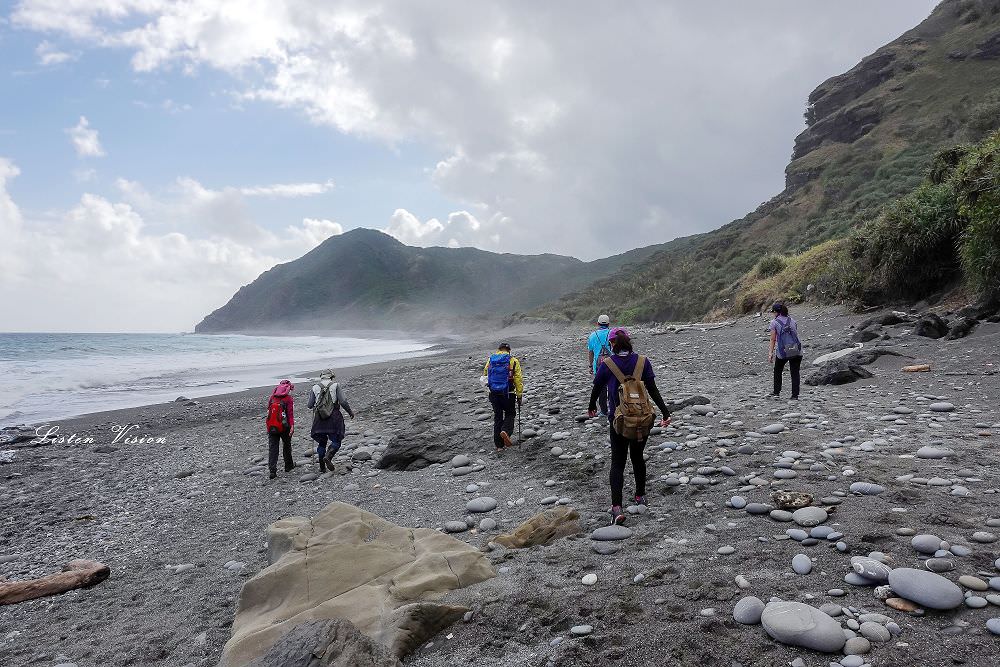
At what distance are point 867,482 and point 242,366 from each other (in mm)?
37819

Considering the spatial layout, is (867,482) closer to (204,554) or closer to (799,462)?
(799,462)

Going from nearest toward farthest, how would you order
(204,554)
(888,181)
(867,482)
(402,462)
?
(867,482) < (204,554) < (402,462) < (888,181)

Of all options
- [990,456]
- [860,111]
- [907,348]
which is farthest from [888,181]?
[990,456]

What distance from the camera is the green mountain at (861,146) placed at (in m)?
35.3

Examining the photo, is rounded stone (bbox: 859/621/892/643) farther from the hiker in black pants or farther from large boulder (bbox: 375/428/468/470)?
the hiker in black pants

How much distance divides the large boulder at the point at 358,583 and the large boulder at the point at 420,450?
3935mm

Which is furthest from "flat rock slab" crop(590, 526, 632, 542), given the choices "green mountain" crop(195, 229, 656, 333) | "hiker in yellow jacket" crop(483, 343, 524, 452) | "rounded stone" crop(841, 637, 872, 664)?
"green mountain" crop(195, 229, 656, 333)

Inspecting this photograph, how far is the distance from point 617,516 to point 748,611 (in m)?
2.15

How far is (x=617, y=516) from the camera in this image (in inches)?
218

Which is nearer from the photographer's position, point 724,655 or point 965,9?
point 724,655

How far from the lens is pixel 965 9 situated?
5775 cm

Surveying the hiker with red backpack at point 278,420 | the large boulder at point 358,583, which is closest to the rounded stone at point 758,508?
the large boulder at point 358,583

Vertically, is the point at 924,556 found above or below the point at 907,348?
below

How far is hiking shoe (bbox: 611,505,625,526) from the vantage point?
547 cm
